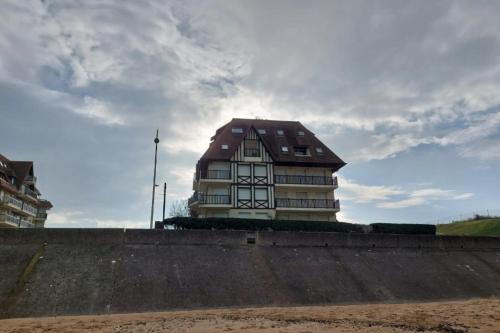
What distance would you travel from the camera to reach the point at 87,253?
23.6m

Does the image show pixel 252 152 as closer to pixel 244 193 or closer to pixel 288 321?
pixel 244 193

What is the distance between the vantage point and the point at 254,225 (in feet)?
103

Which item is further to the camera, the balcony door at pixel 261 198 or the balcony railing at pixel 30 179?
the balcony railing at pixel 30 179

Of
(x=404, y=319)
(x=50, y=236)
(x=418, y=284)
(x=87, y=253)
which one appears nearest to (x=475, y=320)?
(x=404, y=319)

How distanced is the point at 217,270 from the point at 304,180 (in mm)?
19429

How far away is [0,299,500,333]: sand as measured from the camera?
1392cm

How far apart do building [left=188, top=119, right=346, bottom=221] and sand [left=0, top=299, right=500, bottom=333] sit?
63.6 ft

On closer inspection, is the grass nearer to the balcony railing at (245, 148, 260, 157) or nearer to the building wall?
the building wall

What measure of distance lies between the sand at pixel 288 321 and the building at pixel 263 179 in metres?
19.4

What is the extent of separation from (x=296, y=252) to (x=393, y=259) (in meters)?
7.64

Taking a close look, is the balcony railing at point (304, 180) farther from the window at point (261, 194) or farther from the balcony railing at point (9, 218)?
the balcony railing at point (9, 218)

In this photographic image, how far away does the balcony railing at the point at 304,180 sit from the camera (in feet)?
131

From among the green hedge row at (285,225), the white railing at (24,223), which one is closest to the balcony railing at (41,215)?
the white railing at (24,223)

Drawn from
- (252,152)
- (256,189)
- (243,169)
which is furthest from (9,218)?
(252,152)
